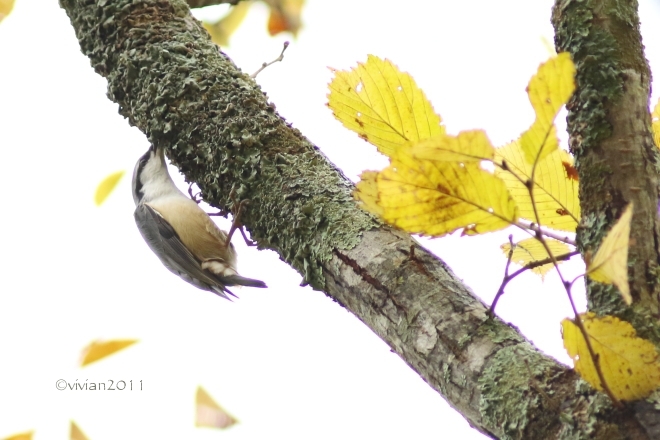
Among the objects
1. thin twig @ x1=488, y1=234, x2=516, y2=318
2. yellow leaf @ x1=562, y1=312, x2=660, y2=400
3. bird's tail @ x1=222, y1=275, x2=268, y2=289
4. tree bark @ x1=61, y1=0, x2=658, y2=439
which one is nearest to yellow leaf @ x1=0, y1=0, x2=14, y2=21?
tree bark @ x1=61, y1=0, x2=658, y2=439

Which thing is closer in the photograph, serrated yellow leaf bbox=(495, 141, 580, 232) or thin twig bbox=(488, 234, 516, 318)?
thin twig bbox=(488, 234, 516, 318)

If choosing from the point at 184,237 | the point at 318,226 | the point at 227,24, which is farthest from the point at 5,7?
the point at 318,226

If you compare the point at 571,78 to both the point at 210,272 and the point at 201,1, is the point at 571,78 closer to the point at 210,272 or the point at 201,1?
the point at 201,1

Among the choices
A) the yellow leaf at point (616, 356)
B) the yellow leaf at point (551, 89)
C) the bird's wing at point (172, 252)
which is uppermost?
the bird's wing at point (172, 252)

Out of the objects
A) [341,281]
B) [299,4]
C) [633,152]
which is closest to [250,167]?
[341,281]

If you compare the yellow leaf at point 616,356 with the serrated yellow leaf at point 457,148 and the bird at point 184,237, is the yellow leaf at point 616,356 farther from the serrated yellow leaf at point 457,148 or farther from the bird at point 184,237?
the bird at point 184,237

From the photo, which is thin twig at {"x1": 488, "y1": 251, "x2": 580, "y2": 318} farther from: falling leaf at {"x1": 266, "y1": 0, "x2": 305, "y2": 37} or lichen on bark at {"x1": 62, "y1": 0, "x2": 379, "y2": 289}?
falling leaf at {"x1": 266, "y1": 0, "x2": 305, "y2": 37}

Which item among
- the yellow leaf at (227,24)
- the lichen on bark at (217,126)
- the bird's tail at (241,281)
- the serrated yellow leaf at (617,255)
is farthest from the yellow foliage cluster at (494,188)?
the yellow leaf at (227,24)
